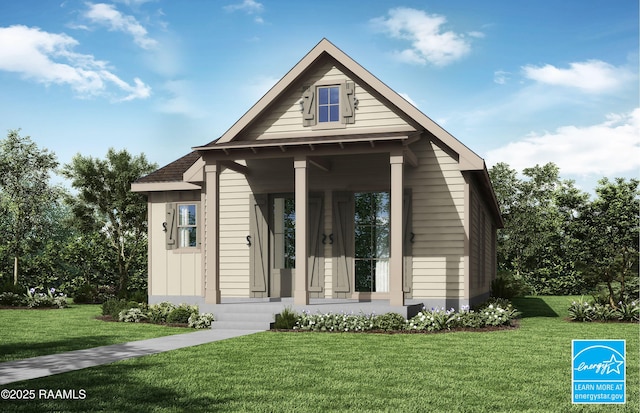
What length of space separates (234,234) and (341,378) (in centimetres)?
1020

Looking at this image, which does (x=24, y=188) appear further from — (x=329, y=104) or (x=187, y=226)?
(x=329, y=104)

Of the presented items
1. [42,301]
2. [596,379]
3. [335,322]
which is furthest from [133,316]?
[596,379]

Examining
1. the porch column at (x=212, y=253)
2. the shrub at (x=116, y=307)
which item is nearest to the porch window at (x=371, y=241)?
the porch column at (x=212, y=253)

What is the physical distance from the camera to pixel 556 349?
11516 millimetres

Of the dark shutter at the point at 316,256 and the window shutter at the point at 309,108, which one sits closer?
the window shutter at the point at 309,108

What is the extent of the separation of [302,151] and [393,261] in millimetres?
3423

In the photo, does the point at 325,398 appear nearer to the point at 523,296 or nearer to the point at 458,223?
the point at 458,223

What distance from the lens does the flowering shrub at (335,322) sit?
14539 millimetres

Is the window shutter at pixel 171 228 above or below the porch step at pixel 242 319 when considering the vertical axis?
above

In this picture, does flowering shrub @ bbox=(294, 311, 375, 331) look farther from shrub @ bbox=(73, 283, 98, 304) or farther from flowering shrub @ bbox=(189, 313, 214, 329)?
shrub @ bbox=(73, 283, 98, 304)

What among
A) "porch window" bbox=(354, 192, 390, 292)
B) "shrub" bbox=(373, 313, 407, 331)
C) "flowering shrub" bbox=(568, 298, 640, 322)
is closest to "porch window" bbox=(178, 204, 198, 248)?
"porch window" bbox=(354, 192, 390, 292)

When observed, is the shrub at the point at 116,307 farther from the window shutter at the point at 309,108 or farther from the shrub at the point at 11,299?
the window shutter at the point at 309,108

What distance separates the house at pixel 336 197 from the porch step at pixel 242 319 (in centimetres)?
62

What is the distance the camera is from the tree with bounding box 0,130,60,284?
28.2 meters
